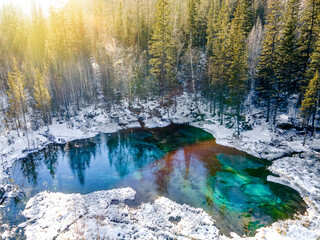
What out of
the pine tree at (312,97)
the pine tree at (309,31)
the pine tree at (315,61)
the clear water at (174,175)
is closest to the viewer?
the clear water at (174,175)

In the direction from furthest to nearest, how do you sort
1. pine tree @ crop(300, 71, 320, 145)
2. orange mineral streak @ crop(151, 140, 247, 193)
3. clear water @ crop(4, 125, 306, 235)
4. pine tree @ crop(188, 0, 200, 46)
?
pine tree @ crop(188, 0, 200, 46) < pine tree @ crop(300, 71, 320, 145) < orange mineral streak @ crop(151, 140, 247, 193) < clear water @ crop(4, 125, 306, 235)

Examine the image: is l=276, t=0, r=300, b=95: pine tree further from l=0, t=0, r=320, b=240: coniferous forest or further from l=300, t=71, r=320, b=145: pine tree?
l=300, t=71, r=320, b=145: pine tree

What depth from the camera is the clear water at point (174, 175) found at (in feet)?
46.4

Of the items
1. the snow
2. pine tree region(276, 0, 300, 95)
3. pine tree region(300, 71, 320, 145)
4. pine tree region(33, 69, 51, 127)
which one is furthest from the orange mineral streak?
pine tree region(33, 69, 51, 127)

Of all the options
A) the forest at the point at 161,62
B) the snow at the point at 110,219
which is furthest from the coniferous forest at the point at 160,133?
the forest at the point at 161,62

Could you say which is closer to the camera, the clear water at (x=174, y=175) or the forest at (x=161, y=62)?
the clear water at (x=174, y=175)

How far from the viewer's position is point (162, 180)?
18.1 meters

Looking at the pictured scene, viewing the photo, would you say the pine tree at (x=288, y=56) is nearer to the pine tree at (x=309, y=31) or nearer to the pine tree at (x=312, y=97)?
the pine tree at (x=309, y=31)

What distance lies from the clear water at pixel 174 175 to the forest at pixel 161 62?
33.3ft

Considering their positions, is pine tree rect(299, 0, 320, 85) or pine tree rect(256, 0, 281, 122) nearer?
pine tree rect(299, 0, 320, 85)

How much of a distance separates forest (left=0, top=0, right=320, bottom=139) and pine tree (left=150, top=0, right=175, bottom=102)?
0.19 m

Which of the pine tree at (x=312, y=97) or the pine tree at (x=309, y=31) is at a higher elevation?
the pine tree at (x=309, y=31)

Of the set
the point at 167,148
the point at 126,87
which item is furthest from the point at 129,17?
the point at 167,148

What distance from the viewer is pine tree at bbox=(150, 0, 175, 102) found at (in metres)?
34.6
